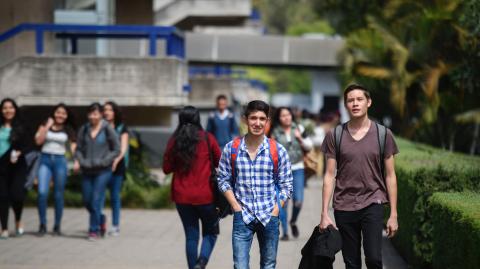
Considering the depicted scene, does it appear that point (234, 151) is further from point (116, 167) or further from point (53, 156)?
point (53, 156)

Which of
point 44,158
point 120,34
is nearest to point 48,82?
point 120,34

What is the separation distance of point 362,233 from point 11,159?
6.19 meters

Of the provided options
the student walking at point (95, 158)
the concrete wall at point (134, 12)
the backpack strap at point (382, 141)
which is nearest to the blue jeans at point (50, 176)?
the student walking at point (95, 158)

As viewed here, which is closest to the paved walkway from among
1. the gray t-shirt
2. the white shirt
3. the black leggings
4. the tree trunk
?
the black leggings

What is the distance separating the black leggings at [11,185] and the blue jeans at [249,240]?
549 cm

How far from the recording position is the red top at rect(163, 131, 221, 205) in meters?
8.52

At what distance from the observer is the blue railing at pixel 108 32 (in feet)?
53.5

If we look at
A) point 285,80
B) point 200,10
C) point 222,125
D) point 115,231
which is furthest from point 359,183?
point 285,80

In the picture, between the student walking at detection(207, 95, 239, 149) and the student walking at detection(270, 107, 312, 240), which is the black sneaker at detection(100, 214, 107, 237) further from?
the student walking at detection(207, 95, 239, 149)

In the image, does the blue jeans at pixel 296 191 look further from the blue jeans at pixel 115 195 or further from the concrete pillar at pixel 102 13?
the concrete pillar at pixel 102 13

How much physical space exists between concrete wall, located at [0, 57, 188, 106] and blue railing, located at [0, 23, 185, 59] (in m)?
0.34

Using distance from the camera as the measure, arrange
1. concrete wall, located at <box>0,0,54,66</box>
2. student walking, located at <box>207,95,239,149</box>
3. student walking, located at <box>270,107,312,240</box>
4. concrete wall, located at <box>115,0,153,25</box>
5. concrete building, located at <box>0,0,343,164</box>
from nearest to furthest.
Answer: student walking, located at <box>270,107,312,240</box>
student walking, located at <box>207,95,239,149</box>
concrete building, located at <box>0,0,343,164</box>
concrete wall, located at <box>0,0,54,66</box>
concrete wall, located at <box>115,0,153,25</box>

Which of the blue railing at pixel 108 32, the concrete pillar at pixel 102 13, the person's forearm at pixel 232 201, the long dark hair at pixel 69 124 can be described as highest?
the concrete pillar at pixel 102 13

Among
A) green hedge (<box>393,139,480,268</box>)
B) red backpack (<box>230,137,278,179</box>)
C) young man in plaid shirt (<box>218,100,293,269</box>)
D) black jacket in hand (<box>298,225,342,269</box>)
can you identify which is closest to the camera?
black jacket in hand (<box>298,225,342,269</box>)
